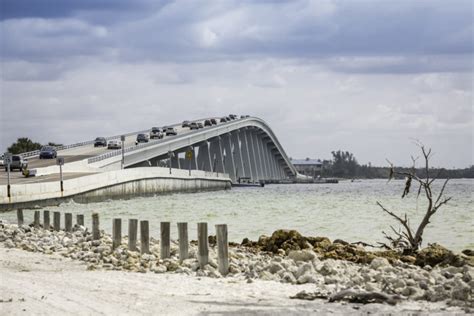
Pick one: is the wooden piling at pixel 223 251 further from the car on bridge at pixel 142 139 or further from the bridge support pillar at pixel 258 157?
the bridge support pillar at pixel 258 157

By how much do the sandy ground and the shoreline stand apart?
0.01 metres

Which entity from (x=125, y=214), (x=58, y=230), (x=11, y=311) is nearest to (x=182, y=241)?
(x=11, y=311)

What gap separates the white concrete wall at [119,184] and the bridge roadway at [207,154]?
2.60 meters

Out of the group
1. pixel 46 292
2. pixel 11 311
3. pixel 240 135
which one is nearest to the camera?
pixel 11 311

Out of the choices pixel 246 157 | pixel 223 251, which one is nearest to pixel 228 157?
pixel 246 157

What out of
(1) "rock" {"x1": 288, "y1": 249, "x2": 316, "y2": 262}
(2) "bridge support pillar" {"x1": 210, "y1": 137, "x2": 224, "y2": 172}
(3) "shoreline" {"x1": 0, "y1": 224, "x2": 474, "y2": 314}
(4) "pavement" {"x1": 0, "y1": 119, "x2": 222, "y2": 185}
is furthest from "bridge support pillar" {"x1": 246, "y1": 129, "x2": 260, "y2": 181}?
(1) "rock" {"x1": 288, "y1": 249, "x2": 316, "y2": 262}

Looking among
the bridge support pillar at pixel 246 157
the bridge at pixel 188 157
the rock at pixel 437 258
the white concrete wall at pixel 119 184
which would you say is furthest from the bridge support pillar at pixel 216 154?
the rock at pixel 437 258

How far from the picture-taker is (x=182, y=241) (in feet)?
58.5

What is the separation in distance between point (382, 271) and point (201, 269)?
3.28 meters

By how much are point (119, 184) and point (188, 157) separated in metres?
37.1

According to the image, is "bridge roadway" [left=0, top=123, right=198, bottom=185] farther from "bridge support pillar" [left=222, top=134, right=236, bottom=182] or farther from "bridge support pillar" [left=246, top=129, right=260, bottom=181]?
"bridge support pillar" [left=246, top=129, right=260, bottom=181]

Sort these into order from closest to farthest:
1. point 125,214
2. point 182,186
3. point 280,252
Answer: point 280,252 < point 125,214 < point 182,186

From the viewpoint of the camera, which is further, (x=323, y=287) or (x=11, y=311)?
(x=323, y=287)

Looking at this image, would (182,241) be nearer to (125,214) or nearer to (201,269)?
(201,269)
